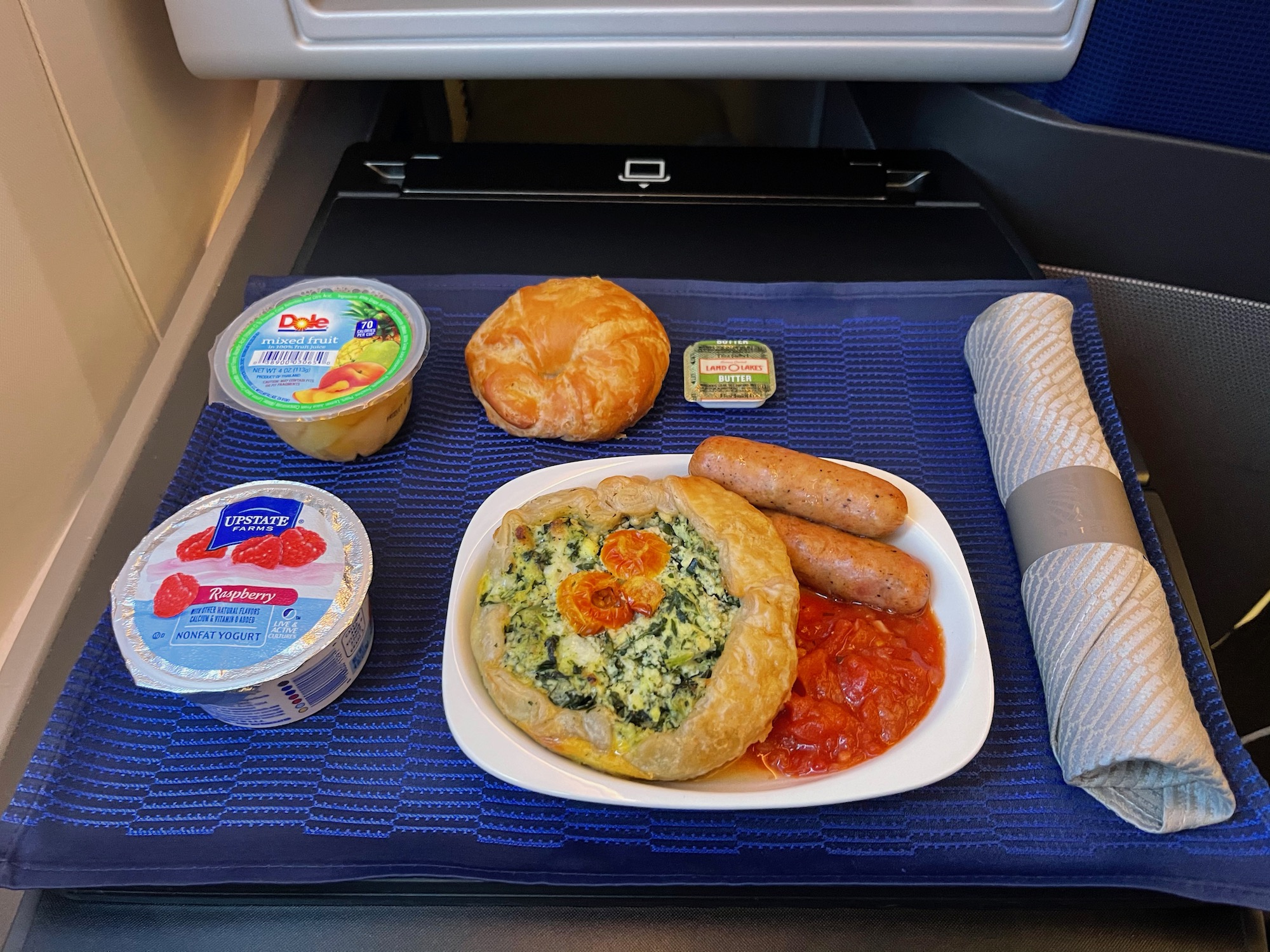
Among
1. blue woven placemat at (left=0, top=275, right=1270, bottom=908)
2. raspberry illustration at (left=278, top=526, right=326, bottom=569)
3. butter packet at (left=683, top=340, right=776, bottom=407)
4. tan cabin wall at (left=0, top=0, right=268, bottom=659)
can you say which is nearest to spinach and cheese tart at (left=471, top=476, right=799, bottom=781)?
blue woven placemat at (left=0, top=275, right=1270, bottom=908)

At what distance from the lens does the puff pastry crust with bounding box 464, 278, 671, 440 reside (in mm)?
1662

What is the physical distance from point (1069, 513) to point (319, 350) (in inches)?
53.9

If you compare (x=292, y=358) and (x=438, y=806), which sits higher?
(x=292, y=358)

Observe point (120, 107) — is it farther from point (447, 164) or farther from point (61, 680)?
point (61, 680)

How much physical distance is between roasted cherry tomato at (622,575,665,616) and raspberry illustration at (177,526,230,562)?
0.62 m

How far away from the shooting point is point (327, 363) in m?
1.60

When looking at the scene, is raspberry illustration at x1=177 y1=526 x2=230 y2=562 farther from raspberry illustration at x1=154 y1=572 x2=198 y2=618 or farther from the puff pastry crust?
the puff pastry crust

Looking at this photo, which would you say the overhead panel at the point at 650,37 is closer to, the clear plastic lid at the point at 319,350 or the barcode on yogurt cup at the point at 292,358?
the clear plastic lid at the point at 319,350

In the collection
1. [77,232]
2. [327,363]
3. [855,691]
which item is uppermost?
[77,232]

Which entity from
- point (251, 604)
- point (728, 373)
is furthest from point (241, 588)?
point (728, 373)

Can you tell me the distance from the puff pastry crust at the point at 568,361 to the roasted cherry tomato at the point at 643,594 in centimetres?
42

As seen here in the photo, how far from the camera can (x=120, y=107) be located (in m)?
1.83

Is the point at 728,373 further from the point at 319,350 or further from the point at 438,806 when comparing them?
the point at 438,806

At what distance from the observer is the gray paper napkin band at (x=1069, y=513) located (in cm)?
147
